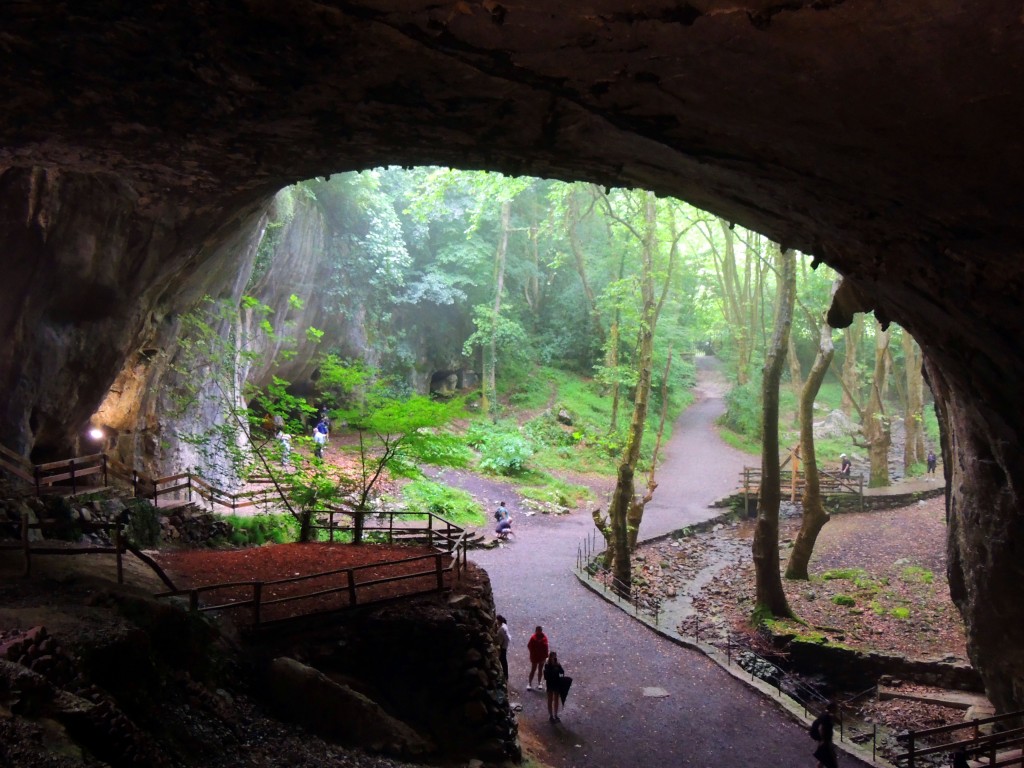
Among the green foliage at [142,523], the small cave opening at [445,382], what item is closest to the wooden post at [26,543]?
the green foliage at [142,523]

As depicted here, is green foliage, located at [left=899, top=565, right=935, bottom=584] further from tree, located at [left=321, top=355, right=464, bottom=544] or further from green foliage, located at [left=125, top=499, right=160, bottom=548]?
green foliage, located at [left=125, top=499, right=160, bottom=548]

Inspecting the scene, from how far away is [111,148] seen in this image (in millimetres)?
7613

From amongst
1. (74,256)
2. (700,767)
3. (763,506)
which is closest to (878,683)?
(763,506)

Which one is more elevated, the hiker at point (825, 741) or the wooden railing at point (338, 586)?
the wooden railing at point (338, 586)

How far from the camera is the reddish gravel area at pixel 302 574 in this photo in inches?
361

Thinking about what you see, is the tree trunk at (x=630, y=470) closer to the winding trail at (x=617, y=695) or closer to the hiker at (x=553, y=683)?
the winding trail at (x=617, y=695)

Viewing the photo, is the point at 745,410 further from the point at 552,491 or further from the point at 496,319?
the point at 552,491

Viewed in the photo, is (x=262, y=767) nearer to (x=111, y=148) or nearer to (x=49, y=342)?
(x=111, y=148)

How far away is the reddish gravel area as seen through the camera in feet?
30.1

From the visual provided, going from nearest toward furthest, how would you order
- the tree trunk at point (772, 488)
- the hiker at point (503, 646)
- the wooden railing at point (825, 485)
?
the hiker at point (503, 646)
the tree trunk at point (772, 488)
the wooden railing at point (825, 485)

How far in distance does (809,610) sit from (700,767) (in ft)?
24.9

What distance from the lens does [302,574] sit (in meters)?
11.2

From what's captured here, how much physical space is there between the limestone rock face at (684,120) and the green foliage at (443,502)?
14.0 meters

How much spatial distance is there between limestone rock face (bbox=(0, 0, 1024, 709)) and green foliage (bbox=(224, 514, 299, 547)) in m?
8.48
